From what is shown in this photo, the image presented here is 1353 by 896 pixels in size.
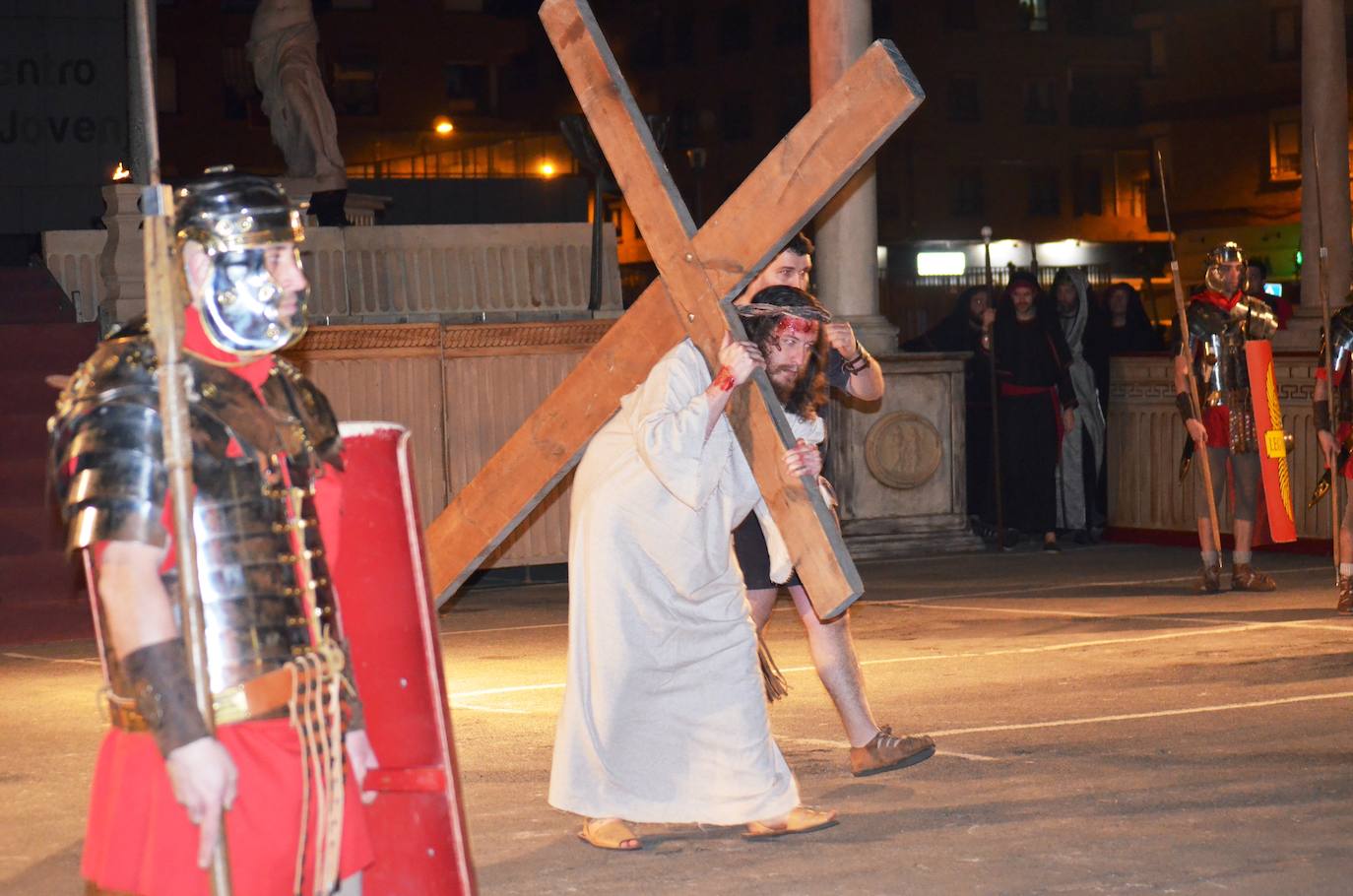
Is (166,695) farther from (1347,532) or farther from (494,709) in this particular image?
(1347,532)

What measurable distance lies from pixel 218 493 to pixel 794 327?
10.5ft

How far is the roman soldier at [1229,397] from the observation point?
1227 centimetres

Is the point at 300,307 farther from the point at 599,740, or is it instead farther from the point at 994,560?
the point at 994,560

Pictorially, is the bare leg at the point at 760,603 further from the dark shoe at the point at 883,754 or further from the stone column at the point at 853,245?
the stone column at the point at 853,245

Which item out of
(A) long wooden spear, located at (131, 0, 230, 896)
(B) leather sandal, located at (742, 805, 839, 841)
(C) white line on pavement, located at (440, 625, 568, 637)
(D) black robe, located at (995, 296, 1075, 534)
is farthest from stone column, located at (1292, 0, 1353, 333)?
(A) long wooden spear, located at (131, 0, 230, 896)

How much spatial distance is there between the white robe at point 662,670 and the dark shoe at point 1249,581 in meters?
6.63

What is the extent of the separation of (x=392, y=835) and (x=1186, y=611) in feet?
Answer: 26.4

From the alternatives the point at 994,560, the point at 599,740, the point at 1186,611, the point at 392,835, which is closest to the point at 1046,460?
the point at 994,560

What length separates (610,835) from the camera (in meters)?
6.32

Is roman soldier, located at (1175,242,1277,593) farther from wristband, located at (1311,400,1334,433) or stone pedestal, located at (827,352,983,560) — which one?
stone pedestal, located at (827,352,983,560)

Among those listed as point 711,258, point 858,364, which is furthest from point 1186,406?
point 711,258

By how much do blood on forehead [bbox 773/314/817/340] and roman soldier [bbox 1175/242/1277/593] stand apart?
613 centimetres

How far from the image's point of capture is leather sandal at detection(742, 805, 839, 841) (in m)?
6.43

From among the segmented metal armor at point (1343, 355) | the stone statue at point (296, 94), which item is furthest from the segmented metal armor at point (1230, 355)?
the stone statue at point (296, 94)
